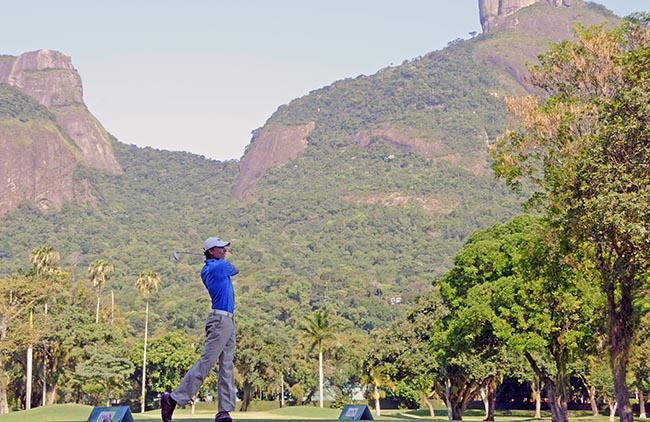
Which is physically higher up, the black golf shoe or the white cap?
the white cap

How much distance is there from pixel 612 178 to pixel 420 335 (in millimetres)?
55220

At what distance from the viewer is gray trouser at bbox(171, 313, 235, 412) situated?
45.6ft

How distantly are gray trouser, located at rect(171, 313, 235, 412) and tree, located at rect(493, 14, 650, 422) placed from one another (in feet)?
57.8

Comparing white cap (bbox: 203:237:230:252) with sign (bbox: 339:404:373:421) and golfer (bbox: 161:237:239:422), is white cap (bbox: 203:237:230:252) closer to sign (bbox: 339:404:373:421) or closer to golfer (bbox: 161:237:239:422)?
golfer (bbox: 161:237:239:422)

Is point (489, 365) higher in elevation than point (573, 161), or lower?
lower

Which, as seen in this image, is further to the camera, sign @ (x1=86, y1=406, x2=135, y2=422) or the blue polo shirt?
sign @ (x1=86, y1=406, x2=135, y2=422)

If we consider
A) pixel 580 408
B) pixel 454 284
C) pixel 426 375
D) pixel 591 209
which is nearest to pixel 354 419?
pixel 591 209

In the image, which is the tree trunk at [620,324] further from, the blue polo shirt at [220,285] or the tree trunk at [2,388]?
the tree trunk at [2,388]

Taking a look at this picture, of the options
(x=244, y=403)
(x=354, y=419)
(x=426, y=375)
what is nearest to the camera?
(x=354, y=419)

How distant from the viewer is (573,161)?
31328 mm

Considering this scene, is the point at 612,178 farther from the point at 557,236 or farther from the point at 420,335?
the point at 420,335

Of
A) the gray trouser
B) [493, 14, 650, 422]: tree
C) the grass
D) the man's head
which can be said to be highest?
[493, 14, 650, 422]: tree

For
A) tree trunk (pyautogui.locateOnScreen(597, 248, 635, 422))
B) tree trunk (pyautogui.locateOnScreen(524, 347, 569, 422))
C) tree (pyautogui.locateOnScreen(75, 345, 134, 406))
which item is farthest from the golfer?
tree (pyautogui.locateOnScreen(75, 345, 134, 406))

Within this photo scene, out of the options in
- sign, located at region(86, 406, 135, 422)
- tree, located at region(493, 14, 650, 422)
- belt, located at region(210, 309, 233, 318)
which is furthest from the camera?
tree, located at region(493, 14, 650, 422)
